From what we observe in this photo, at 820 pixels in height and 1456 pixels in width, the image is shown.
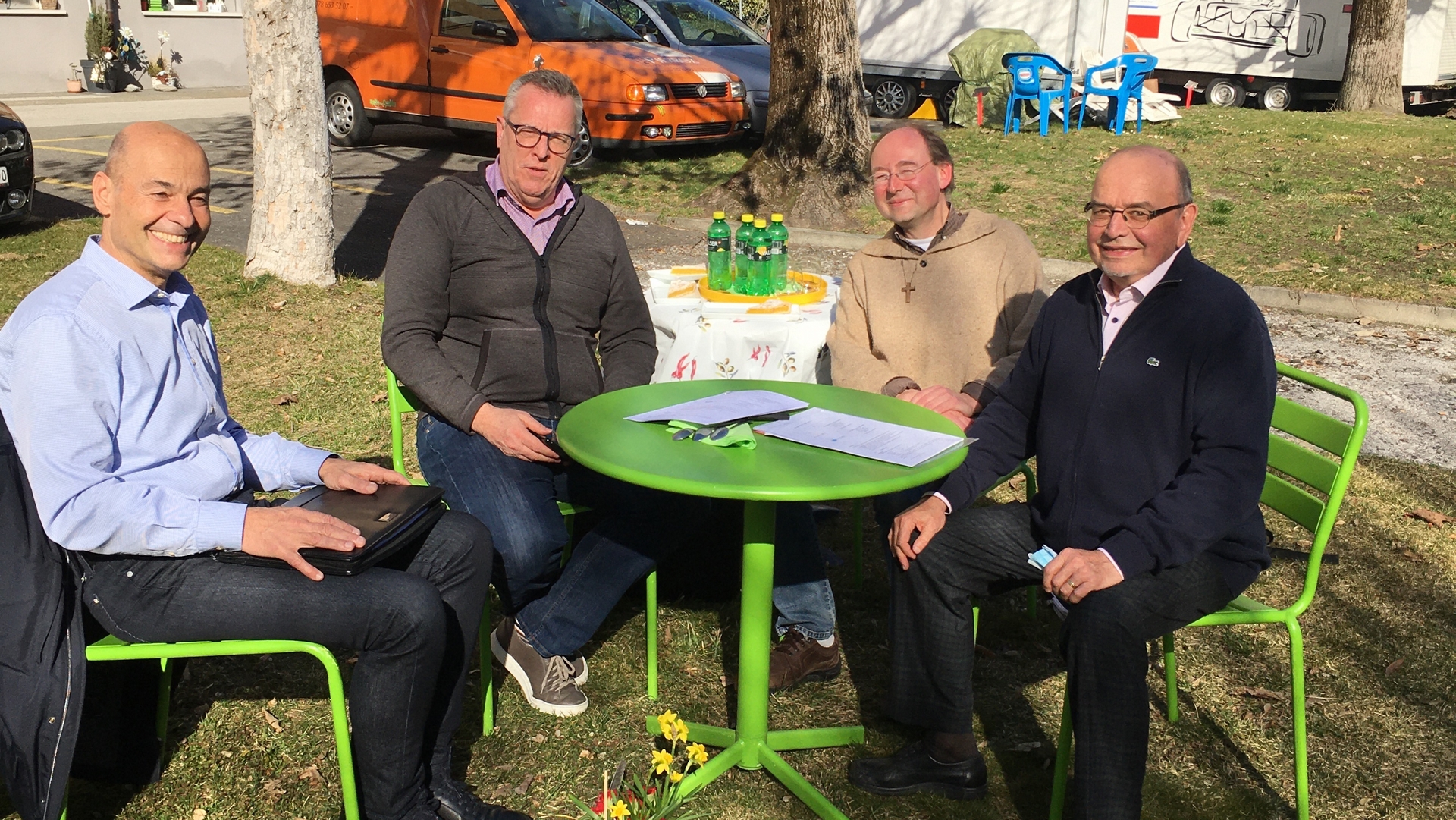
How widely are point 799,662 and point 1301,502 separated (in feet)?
4.90

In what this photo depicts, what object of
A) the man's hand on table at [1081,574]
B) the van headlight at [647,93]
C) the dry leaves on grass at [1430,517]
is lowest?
the dry leaves on grass at [1430,517]

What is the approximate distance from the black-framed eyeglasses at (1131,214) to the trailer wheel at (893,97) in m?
15.7

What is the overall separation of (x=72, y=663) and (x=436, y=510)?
2.76 ft

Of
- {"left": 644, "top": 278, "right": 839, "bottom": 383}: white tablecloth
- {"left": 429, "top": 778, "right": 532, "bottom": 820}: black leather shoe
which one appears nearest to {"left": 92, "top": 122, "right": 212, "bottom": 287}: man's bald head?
{"left": 429, "top": 778, "right": 532, "bottom": 820}: black leather shoe

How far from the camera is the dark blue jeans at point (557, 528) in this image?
337 centimetres

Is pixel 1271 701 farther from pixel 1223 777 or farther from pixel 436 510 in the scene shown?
pixel 436 510

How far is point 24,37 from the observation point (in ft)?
73.9

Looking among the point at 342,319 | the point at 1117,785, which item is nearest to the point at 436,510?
the point at 1117,785

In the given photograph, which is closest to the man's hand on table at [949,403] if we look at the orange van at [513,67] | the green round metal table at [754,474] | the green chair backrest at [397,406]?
the green round metal table at [754,474]

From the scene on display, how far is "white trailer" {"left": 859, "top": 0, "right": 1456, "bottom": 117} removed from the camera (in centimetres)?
1738

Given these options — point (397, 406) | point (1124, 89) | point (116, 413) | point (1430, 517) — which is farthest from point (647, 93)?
point (116, 413)

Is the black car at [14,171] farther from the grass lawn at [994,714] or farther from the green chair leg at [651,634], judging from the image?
the green chair leg at [651,634]

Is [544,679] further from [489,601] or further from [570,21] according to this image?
[570,21]

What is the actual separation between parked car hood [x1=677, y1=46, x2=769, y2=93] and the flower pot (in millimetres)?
15433
